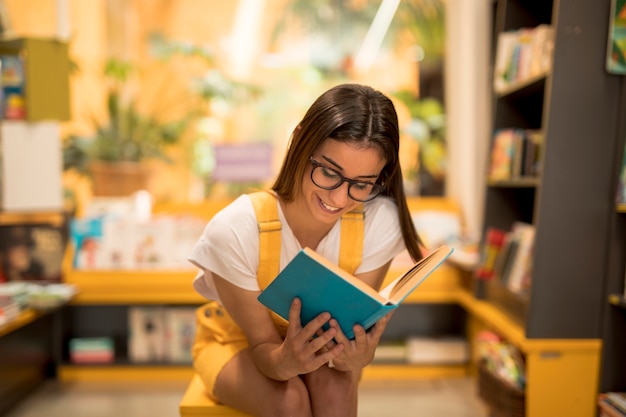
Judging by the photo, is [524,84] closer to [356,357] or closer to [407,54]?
[356,357]

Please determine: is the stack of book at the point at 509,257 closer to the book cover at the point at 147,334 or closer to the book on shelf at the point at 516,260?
the book on shelf at the point at 516,260

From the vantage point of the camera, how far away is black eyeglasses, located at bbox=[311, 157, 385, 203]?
1.31 metres

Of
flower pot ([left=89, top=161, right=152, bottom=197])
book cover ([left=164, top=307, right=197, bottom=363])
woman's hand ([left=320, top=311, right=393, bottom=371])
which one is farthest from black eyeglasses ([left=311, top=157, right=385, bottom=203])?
flower pot ([left=89, top=161, right=152, bottom=197])

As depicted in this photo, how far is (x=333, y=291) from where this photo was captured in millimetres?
1159

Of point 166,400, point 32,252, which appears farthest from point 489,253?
point 32,252

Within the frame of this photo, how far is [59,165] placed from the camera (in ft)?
10.0

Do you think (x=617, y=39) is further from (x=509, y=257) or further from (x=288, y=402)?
(x=288, y=402)

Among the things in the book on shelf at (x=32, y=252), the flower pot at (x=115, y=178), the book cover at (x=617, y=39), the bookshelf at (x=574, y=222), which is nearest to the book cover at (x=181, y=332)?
the book on shelf at (x=32, y=252)

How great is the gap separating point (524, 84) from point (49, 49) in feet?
7.77

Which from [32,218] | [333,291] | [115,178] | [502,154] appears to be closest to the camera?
[333,291]

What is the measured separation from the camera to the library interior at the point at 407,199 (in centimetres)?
225

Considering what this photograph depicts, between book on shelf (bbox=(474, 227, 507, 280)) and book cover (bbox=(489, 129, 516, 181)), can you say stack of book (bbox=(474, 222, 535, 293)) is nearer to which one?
book on shelf (bbox=(474, 227, 507, 280))

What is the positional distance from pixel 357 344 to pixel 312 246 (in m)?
0.35

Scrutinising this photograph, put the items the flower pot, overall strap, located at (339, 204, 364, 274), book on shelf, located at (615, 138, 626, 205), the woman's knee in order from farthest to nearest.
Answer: the flower pot, book on shelf, located at (615, 138, 626, 205), overall strap, located at (339, 204, 364, 274), the woman's knee
